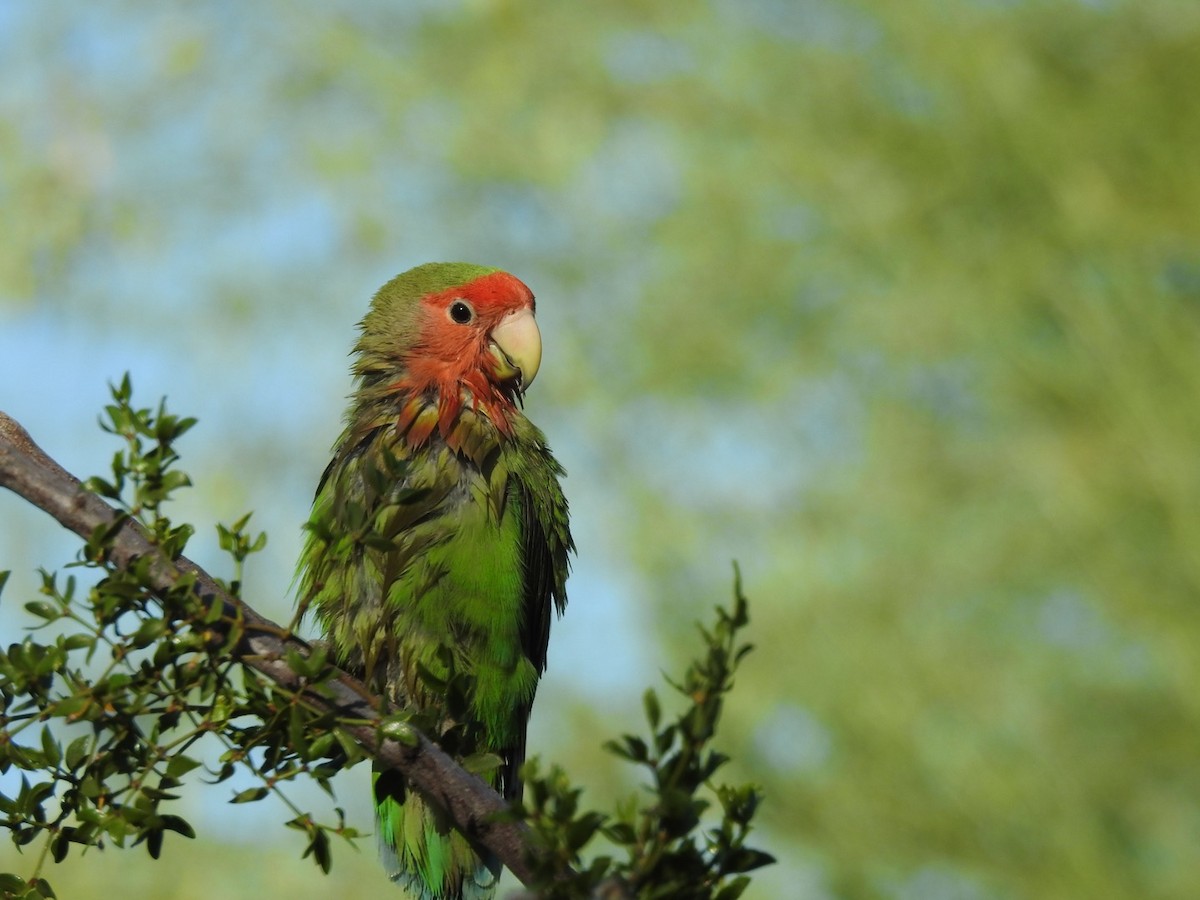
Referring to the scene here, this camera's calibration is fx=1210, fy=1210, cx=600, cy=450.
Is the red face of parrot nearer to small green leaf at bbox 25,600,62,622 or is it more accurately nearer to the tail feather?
the tail feather

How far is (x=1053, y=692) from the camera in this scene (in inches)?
284

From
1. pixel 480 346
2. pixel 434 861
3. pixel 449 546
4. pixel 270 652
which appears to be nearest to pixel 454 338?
pixel 480 346

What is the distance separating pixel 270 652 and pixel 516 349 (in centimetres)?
138

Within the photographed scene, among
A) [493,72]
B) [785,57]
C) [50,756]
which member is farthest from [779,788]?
[50,756]

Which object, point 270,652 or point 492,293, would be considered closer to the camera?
point 270,652

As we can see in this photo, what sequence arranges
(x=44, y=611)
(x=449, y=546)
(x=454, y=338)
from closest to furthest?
(x=44, y=611)
(x=449, y=546)
(x=454, y=338)

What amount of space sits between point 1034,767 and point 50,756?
637 centimetres

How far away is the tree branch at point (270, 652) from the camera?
3.74 feet

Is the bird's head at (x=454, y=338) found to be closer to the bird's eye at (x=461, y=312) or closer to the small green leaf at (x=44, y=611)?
the bird's eye at (x=461, y=312)

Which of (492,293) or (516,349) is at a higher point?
(492,293)

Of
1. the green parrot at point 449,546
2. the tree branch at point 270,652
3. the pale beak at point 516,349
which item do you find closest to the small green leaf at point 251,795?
the tree branch at point 270,652

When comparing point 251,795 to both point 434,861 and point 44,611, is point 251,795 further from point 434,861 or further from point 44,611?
point 434,861

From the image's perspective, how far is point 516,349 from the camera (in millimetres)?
2508

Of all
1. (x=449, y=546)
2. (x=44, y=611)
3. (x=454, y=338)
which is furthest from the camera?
(x=454, y=338)
